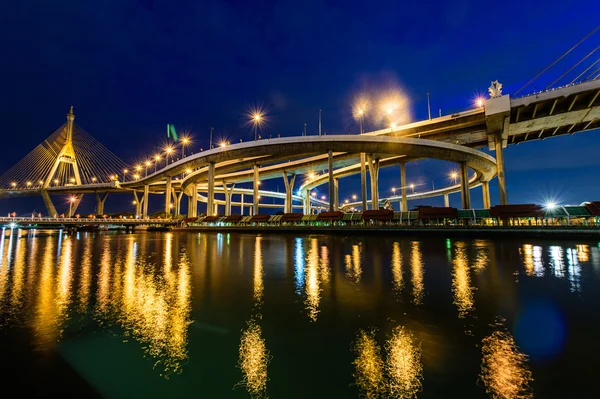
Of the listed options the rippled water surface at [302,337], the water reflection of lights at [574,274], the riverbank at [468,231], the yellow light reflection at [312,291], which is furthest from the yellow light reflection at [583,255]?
the yellow light reflection at [312,291]

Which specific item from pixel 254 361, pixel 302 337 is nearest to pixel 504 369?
pixel 302 337

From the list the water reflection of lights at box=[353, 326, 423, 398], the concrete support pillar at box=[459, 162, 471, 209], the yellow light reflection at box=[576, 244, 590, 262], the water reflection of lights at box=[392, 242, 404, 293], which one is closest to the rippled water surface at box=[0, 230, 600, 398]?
the water reflection of lights at box=[353, 326, 423, 398]

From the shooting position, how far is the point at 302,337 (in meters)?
3.73

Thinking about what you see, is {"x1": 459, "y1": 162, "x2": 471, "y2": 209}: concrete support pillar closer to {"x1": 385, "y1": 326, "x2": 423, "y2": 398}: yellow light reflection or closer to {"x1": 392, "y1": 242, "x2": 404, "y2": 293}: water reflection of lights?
{"x1": 392, "y1": 242, "x2": 404, "y2": 293}: water reflection of lights

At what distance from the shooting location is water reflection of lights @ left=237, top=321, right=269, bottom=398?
2.55 metres

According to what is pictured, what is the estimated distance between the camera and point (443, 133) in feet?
161

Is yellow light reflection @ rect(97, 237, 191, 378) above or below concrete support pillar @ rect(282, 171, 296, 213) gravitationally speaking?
below

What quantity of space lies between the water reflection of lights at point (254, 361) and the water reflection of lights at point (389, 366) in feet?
3.01

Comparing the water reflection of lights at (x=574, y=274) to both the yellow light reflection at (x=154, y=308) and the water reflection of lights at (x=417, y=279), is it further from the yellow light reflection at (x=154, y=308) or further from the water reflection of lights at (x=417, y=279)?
the yellow light reflection at (x=154, y=308)

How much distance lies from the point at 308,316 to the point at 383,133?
5015 centimetres

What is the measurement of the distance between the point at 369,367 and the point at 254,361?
→ 1.24 meters

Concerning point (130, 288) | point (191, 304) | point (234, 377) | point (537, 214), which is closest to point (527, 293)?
point (234, 377)

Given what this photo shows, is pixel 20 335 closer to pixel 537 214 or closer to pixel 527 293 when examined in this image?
pixel 527 293

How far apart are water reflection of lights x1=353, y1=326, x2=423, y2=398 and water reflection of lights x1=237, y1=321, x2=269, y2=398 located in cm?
92
